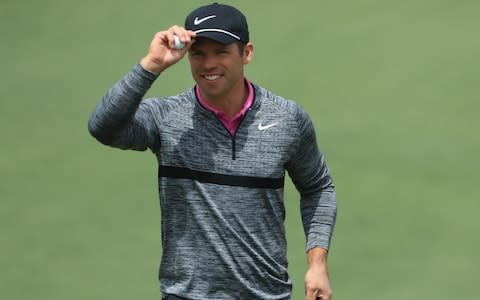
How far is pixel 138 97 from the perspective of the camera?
16.4 ft

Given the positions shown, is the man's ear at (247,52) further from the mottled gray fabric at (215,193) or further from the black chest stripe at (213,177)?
the black chest stripe at (213,177)

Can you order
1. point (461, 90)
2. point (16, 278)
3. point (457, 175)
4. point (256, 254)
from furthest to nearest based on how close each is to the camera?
point (461, 90)
point (457, 175)
point (16, 278)
point (256, 254)

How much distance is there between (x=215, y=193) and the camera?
17.3 feet

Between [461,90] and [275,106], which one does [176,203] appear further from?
[461,90]

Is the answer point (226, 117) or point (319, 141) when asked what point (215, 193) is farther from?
point (319, 141)

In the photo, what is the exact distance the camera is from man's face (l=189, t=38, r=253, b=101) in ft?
17.2

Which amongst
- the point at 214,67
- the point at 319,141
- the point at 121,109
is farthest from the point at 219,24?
the point at 319,141

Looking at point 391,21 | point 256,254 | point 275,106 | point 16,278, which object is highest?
point 391,21

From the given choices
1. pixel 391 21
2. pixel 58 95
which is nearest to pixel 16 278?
pixel 58 95

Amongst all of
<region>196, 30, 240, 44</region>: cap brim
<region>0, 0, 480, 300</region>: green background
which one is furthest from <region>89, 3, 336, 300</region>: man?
<region>0, 0, 480, 300</region>: green background

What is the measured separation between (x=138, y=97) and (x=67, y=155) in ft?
13.1

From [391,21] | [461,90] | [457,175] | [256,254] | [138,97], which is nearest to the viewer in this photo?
[138,97]

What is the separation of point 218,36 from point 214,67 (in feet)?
0.40

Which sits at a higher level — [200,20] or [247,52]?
[200,20]
